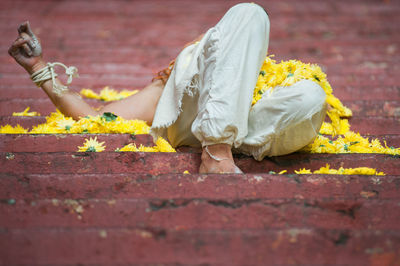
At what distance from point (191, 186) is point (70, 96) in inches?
40.7

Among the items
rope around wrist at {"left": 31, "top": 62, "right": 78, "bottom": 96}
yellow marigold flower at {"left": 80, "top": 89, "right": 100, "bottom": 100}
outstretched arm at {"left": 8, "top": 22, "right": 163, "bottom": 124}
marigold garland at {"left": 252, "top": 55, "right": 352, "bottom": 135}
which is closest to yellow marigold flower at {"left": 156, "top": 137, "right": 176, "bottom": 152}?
outstretched arm at {"left": 8, "top": 22, "right": 163, "bottom": 124}

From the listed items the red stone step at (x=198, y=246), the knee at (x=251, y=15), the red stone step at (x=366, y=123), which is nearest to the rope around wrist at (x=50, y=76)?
the red stone step at (x=366, y=123)

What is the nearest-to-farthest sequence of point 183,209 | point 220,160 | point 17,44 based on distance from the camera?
point 183,209
point 220,160
point 17,44

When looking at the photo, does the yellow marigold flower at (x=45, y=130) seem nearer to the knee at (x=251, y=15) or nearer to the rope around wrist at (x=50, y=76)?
the rope around wrist at (x=50, y=76)

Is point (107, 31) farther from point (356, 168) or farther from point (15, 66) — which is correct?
point (356, 168)

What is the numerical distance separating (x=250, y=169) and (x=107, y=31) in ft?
10.2

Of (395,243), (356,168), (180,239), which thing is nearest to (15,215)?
(180,239)

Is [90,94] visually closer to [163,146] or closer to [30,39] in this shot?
[30,39]

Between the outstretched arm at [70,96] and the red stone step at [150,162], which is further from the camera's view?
the outstretched arm at [70,96]

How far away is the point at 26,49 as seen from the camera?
87.1 inches

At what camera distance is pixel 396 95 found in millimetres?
2965

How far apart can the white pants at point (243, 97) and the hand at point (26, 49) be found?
31.0 inches

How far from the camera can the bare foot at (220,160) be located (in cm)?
172

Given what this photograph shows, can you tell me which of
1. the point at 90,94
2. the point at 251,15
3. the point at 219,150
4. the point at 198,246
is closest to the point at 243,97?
the point at 219,150
